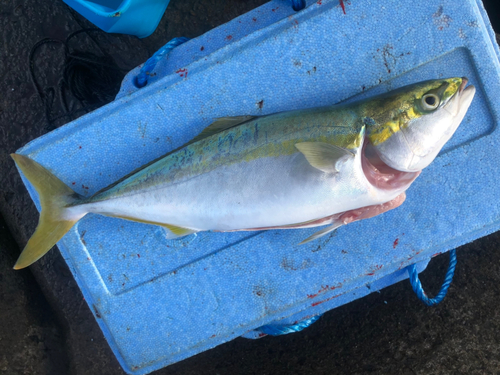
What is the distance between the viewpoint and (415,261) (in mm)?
1785

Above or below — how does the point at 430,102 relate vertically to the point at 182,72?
below

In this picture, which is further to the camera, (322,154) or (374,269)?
(374,269)

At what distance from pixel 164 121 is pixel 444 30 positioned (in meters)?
1.53

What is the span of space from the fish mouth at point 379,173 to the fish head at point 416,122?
0.08 ft

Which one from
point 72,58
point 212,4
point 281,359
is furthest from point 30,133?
point 281,359

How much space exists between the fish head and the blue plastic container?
1475 mm

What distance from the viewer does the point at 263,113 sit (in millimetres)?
1791

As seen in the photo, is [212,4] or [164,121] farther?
[212,4]

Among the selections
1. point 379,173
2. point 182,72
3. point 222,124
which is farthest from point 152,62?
point 379,173

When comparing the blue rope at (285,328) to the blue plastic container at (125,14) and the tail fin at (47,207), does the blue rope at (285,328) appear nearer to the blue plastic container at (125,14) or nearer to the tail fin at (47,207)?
the tail fin at (47,207)

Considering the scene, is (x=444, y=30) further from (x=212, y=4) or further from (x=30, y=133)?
(x=30, y=133)

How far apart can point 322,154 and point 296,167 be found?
13 centimetres

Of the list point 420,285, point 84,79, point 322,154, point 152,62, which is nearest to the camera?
point 322,154

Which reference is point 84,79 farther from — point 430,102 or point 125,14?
point 430,102
